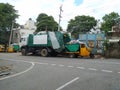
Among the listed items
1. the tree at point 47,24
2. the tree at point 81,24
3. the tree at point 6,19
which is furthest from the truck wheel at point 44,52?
the tree at point 81,24

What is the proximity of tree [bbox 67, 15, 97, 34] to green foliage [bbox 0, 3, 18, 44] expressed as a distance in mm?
19355

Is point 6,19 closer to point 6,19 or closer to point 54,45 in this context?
point 6,19

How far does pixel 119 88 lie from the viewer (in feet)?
30.7

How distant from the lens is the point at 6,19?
223 ft

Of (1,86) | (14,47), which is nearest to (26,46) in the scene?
(14,47)

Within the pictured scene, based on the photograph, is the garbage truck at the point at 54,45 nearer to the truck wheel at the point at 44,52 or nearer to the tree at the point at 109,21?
the truck wheel at the point at 44,52

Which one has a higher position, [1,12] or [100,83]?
[1,12]

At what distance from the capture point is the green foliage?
67.3m

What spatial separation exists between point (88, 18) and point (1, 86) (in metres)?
71.3

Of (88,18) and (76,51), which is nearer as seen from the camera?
(76,51)

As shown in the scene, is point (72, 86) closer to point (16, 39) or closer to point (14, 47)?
point (14, 47)

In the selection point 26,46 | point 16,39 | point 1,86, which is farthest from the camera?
point 16,39

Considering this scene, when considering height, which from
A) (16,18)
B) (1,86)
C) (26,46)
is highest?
(16,18)

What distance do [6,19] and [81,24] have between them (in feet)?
80.8
